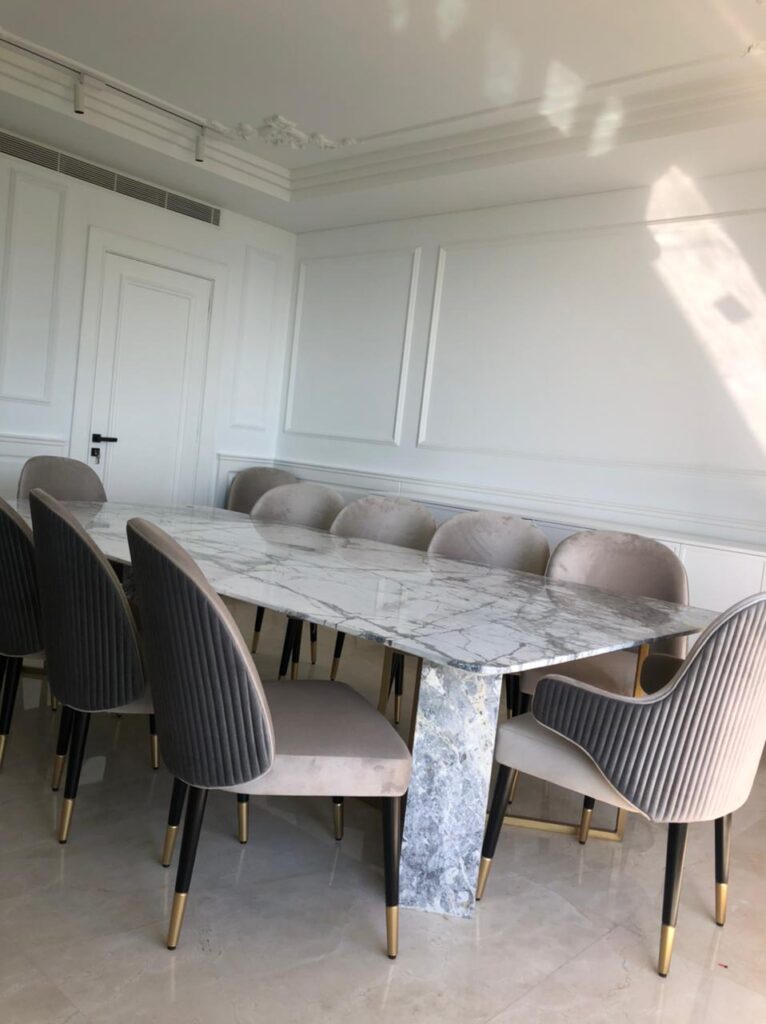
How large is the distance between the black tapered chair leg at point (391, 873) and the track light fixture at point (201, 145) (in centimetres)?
417

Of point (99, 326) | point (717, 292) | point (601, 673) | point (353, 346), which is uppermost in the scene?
point (717, 292)

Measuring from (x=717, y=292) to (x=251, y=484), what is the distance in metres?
3.15

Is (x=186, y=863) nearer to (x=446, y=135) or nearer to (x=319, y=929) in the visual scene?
(x=319, y=929)

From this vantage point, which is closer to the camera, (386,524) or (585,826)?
(585,826)

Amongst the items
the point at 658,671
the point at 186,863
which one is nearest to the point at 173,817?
the point at 186,863

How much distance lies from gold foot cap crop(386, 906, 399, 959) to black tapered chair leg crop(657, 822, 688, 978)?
22.9 inches

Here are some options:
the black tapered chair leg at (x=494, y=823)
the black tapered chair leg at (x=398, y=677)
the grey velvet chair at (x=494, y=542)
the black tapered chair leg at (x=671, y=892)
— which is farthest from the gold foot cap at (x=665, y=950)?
the black tapered chair leg at (x=398, y=677)

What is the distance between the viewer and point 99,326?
533 centimetres

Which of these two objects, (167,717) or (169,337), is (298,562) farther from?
(169,337)

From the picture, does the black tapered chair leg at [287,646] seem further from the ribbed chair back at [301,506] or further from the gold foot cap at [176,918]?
the gold foot cap at [176,918]

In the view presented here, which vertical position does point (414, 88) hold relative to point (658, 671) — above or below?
above

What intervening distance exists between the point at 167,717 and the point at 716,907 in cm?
145

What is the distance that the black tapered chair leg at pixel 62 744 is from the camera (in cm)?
228

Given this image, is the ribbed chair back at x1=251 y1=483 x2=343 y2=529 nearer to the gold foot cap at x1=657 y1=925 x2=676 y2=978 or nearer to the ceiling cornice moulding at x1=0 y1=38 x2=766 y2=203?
the ceiling cornice moulding at x1=0 y1=38 x2=766 y2=203
